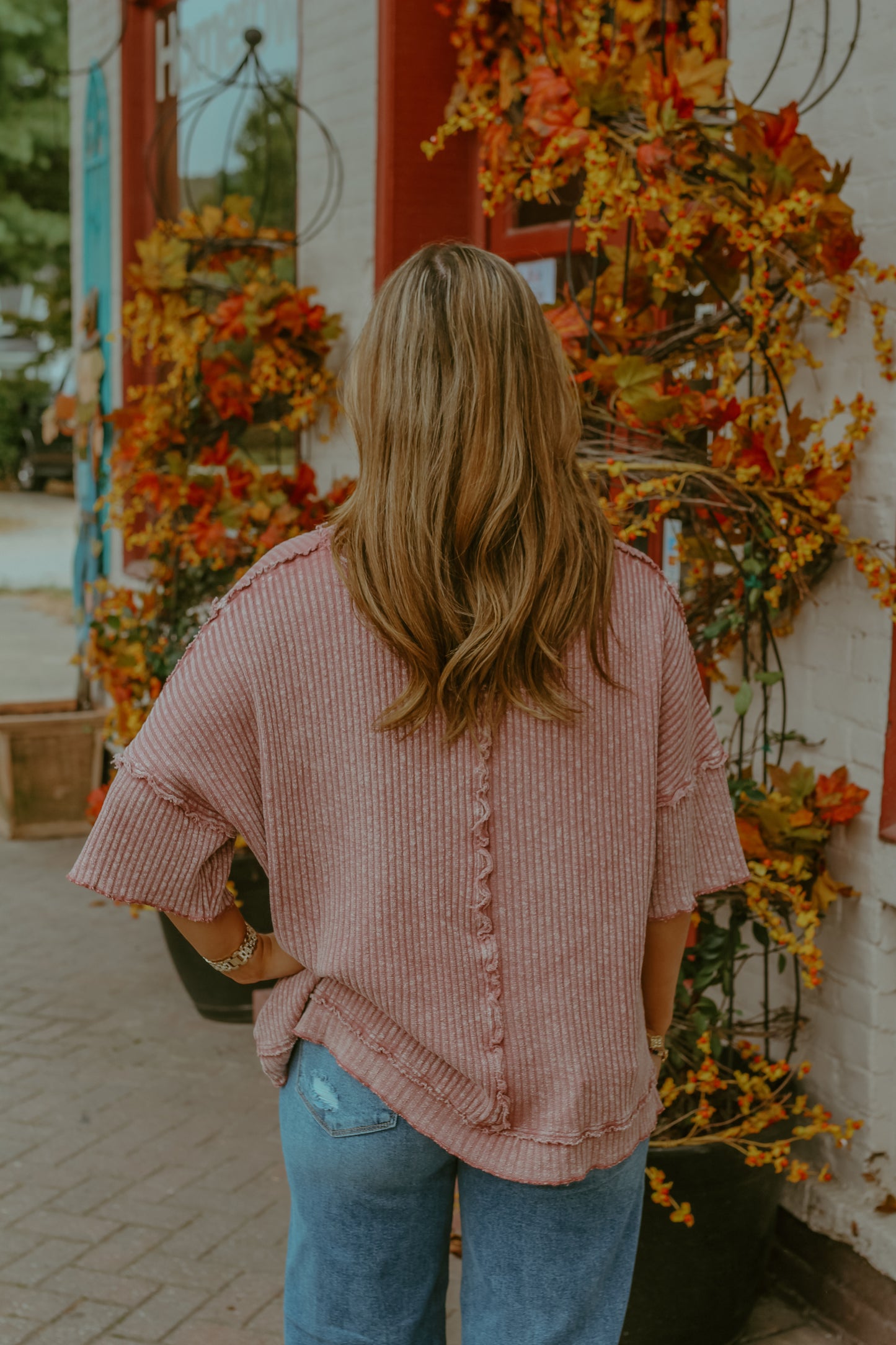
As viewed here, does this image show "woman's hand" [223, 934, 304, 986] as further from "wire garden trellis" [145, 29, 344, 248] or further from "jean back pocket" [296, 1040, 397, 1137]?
"wire garden trellis" [145, 29, 344, 248]

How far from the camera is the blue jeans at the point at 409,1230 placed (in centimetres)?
161

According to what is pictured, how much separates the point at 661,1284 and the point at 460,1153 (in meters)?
1.34

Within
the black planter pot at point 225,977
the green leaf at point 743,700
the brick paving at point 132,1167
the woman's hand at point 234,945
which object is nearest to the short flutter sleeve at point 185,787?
the woman's hand at point 234,945

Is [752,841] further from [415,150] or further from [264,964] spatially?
[415,150]

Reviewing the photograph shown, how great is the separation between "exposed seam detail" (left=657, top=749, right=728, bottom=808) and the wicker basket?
481cm

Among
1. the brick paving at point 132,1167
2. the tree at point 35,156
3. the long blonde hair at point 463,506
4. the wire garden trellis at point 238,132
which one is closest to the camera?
the long blonde hair at point 463,506

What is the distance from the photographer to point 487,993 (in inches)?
61.4

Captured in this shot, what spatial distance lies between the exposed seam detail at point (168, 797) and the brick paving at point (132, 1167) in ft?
5.78

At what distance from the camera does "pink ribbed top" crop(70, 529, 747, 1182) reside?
59.9 inches

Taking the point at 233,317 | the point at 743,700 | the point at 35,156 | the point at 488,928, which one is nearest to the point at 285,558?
the point at 488,928

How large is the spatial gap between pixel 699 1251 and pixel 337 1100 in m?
1.39

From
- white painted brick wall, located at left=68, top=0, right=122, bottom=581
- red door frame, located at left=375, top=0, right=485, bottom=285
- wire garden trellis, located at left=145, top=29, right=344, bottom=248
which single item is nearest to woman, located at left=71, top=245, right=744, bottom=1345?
red door frame, located at left=375, top=0, right=485, bottom=285

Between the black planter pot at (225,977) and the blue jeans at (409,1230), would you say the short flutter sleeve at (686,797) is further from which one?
the black planter pot at (225,977)

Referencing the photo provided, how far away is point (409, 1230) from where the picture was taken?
1.65 m
